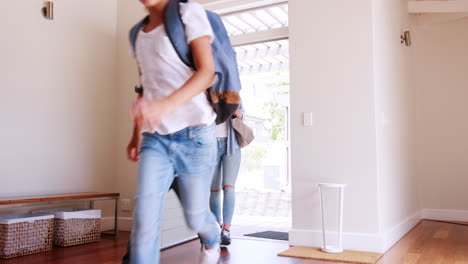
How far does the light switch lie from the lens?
316cm

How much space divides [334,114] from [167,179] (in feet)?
6.81

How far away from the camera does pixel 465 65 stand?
462cm

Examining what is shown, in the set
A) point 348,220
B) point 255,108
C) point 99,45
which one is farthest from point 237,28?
point 255,108

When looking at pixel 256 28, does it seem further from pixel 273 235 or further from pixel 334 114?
pixel 273 235

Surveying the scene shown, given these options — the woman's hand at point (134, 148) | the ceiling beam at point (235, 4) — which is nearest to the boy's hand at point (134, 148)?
the woman's hand at point (134, 148)

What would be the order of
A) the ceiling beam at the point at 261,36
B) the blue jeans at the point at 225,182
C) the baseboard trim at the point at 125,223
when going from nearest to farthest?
the blue jeans at the point at 225,182 → the ceiling beam at the point at 261,36 → the baseboard trim at the point at 125,223

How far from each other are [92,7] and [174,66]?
3.22m

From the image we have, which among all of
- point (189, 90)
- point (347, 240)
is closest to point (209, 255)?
point (189, 90)

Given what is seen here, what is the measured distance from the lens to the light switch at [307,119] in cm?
316

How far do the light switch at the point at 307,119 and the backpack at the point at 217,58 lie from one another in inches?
73.7

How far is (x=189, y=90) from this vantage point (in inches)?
46.2

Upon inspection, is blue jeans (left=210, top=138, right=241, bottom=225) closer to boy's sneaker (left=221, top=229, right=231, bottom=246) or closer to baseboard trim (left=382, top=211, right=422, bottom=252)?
boy's sneaker (left=221, top=229, right=231, bottom=246)

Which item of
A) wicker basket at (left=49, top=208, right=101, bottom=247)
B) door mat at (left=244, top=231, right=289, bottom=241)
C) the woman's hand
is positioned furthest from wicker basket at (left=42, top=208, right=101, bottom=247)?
the woman's hand

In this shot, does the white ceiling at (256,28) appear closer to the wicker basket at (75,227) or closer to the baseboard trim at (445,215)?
the wicker basket at (75,227)
